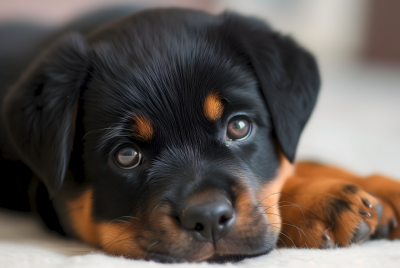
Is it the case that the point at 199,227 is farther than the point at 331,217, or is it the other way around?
the point at 331,217

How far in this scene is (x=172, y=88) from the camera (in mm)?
1939

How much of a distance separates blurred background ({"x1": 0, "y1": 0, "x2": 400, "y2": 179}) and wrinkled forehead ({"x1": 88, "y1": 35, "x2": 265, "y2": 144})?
160 cm

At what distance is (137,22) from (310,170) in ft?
5.43

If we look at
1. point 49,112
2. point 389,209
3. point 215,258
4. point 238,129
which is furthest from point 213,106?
point 389,209

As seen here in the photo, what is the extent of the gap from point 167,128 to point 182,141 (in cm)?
10

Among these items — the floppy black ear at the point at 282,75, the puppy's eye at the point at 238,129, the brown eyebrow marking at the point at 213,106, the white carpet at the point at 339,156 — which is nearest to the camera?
the white carpet at the point at 339,156

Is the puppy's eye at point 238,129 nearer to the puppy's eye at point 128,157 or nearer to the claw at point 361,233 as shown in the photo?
the puppy's eye at point 128,157

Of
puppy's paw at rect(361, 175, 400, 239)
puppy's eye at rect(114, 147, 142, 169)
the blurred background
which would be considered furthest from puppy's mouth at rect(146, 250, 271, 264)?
the blurred background

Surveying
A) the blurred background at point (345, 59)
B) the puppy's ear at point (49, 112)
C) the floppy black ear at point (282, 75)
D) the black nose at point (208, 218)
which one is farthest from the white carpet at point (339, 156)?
the floppy black ear at point (282, 75)

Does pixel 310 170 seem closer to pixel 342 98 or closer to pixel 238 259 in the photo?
pixel 238 259

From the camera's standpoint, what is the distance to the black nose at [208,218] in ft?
5.12

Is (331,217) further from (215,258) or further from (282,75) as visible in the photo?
(282,75)

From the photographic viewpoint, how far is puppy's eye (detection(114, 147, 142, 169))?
1979mm

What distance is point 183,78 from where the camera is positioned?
→ 1953 mm
